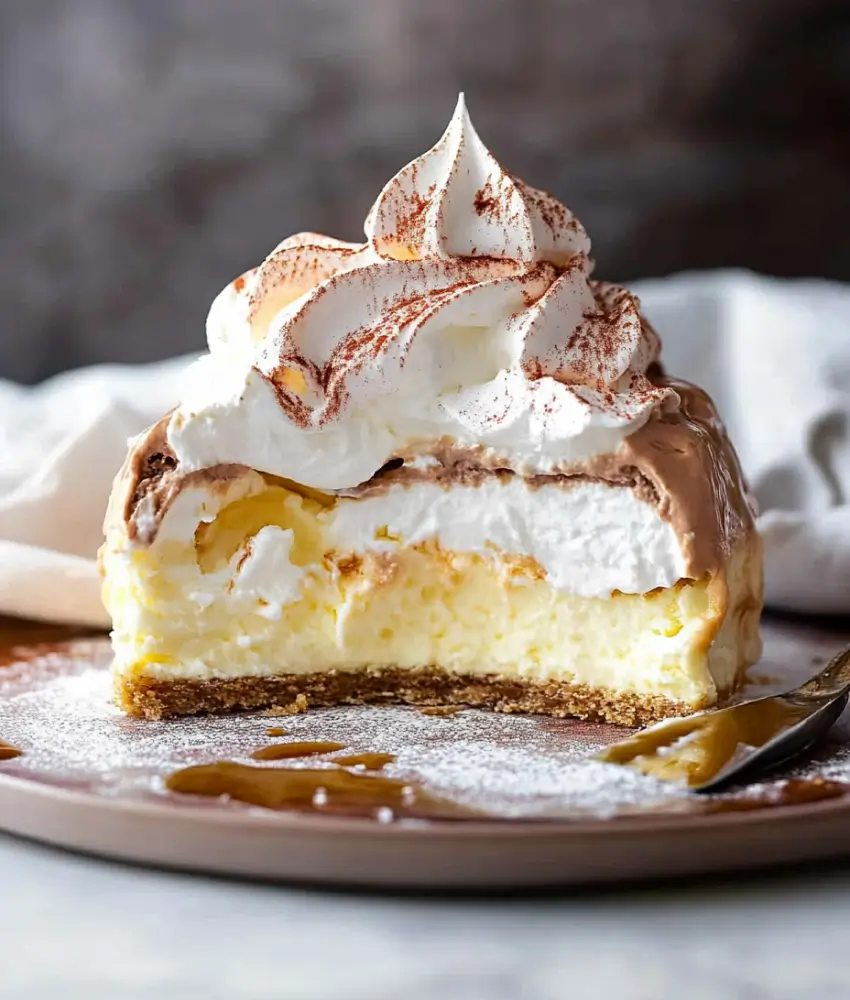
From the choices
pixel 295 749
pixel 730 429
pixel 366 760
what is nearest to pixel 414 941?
pixel 366 760

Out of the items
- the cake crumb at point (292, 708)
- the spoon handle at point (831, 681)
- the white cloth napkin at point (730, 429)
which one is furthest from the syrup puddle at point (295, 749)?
the white cloth napkin at point (730, 429)

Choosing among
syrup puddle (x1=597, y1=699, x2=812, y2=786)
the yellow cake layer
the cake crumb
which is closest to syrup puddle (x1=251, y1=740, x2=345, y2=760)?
the cake crumb

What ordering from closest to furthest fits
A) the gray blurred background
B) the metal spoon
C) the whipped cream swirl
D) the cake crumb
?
1. the metal spoon
2. the whipped cream swirl
3. the cake crumb
4. the gray blurred background

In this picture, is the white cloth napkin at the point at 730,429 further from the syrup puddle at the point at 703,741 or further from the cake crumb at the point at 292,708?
the syrup puddle at the point at 703,741

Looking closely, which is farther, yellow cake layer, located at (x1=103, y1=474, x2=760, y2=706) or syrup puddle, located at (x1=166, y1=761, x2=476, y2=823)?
yellow cake layer, located at (x1=103, y1=474, x2=760, y2=706)

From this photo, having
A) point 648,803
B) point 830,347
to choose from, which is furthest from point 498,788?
point 830,347

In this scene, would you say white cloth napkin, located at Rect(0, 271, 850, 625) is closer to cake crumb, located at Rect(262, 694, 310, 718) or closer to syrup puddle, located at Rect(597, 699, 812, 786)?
cake crumb, located at Rect(262, 694, 310, 718)

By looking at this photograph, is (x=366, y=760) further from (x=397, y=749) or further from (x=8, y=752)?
(x=8, y=752)
